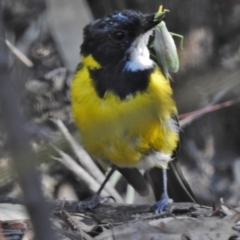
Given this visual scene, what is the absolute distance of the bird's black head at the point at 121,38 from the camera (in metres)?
4.02

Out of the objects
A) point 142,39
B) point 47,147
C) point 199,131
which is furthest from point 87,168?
point 47,147

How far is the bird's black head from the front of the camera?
402 cm

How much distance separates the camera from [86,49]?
4.29 m

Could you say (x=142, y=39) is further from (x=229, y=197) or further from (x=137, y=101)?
(x=229, y=197)

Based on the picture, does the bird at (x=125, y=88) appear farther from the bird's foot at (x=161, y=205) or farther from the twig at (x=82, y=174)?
the twig at (x=82, y=174)

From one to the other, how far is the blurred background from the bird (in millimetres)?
1113

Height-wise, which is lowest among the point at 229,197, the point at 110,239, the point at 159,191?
the point at 229,197

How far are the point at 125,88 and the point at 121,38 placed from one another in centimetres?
31

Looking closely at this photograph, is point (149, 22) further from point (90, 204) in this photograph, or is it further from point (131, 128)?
point (90, 204)

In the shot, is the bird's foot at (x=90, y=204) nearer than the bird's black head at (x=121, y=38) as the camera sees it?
No

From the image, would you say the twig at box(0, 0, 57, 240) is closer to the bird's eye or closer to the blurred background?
the bird's eye

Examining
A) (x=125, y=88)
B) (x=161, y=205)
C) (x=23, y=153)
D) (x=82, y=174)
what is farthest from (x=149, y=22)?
(x=23, y=153)

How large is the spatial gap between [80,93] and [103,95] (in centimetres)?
17

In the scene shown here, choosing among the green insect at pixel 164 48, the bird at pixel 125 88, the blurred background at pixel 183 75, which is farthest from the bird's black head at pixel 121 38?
the blurred background at pixel 183 75
